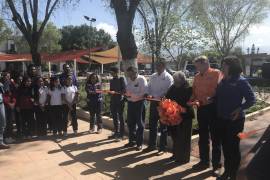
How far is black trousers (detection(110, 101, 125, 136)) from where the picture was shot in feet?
28.4

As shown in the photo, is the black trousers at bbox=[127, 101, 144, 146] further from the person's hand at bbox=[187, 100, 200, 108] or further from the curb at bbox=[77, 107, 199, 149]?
the person's hand at bbox=[187, 100, 200, 108]

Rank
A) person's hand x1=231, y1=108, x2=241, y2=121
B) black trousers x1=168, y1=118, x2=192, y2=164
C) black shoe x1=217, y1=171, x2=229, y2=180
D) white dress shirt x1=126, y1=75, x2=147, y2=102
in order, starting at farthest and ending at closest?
white dress shirt x1=126, y1=75, x2=147, y2=102 < black trousers x1=168, y1=118, x2=192, y2=164 < black shoe x1=217, y1=171, x2=229, y2=180 < person's hand x1=231, y1=108, x2=241, y2=121

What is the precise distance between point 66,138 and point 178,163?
3.50 m

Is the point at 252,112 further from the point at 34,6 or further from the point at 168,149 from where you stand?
the point at 34,6

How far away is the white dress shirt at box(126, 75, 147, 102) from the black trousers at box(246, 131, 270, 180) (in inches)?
222

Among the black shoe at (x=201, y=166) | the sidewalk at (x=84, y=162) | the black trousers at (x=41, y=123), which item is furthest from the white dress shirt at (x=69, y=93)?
the black shoe at (x=201, y=166)

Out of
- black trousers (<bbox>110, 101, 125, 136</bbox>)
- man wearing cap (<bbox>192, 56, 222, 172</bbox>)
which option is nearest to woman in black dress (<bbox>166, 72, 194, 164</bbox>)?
man wearing cap (<bbox>192, 56, 222, 172</bbox>)

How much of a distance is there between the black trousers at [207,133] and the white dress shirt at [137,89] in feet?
5.80

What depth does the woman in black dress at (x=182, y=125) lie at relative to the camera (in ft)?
21.7

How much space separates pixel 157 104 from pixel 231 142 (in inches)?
80.8

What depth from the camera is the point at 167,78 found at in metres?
7.25

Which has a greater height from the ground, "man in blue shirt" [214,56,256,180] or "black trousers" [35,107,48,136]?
"man in blue shirt" [214,56,256,180]

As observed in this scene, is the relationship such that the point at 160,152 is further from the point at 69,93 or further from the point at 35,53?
the point at 35,53

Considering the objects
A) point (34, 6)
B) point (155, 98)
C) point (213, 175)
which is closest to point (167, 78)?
point (155, 98)
